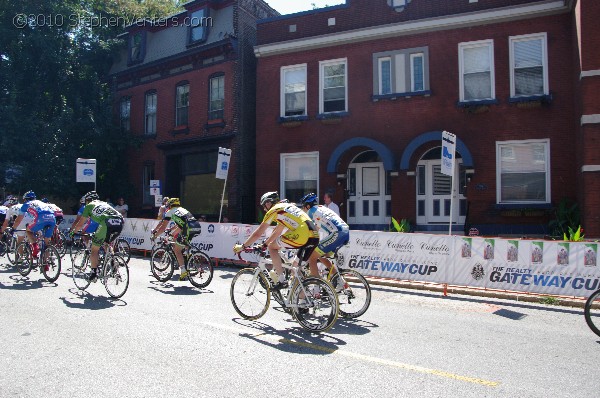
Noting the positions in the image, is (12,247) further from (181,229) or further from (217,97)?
(217,97)

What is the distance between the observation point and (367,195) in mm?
18016

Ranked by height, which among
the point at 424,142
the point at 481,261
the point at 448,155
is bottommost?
the point at 481,261

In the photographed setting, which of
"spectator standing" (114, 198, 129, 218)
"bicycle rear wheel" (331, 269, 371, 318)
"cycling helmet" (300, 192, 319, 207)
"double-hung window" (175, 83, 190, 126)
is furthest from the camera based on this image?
"double-hung window" (175, 83, 190, 126)

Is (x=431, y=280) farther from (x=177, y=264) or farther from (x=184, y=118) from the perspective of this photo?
(x=184, y=118)

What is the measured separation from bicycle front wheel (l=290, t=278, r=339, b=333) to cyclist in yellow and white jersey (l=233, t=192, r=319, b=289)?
444 millimetres

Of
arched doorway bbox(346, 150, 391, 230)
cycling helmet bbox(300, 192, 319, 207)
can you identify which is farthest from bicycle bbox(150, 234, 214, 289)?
arched doorway bbox(346, 150, 391, 230)

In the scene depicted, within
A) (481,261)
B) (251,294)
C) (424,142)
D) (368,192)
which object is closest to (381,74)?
(424,142)

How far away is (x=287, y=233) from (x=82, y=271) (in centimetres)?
469

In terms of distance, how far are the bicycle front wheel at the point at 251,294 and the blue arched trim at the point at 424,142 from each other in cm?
1006

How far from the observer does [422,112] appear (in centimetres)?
1661

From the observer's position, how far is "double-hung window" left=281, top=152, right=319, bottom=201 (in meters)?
18.7

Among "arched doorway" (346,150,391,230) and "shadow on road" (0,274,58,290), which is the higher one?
"arched doorway" (346,150,391,230)

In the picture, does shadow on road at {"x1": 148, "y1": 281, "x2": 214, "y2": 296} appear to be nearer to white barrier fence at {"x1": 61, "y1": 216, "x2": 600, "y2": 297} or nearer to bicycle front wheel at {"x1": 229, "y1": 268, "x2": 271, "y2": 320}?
bicycle front wheel at {"x1": 229, "y1": 268, "x2": 271, "y2": 320}

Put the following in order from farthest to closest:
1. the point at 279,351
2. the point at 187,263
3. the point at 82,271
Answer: the point at 187,263
the point at 82,271
the point at 279,351
